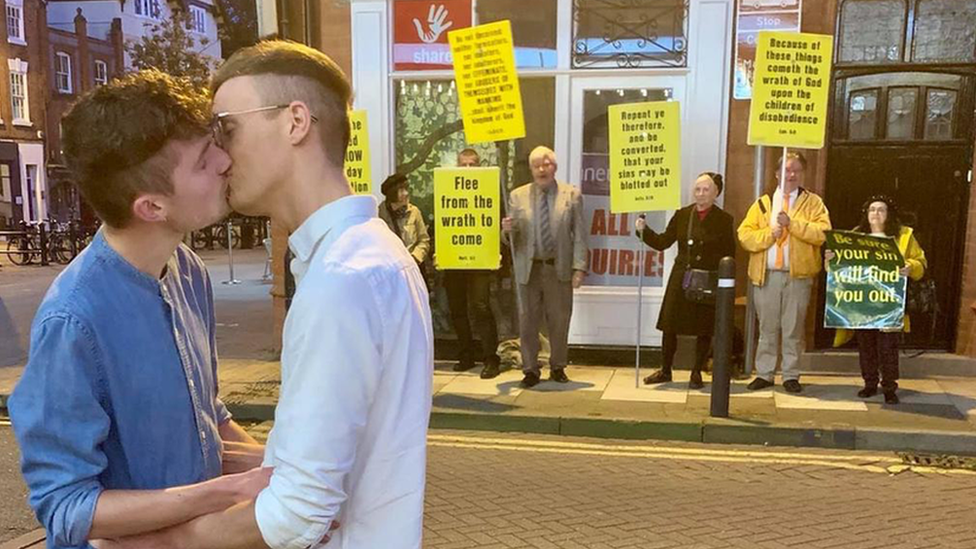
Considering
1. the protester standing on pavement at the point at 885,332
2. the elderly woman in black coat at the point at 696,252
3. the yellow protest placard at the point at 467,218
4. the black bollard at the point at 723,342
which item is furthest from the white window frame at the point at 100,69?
the protester standing on pavement at the point at 885,332

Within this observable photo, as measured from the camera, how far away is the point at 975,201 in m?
7.65

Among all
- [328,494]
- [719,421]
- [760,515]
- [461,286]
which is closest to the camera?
[328,494]

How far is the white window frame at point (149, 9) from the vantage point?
1730 inches

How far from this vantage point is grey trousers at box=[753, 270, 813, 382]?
23.6ft

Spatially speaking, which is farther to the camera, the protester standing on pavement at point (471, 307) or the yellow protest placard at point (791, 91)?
the protester standing on pavement at point (471, 307)

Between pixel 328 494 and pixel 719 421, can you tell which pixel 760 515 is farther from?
pixel 328 494

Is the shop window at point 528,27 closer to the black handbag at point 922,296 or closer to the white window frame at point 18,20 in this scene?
the black handbag at point 922,296

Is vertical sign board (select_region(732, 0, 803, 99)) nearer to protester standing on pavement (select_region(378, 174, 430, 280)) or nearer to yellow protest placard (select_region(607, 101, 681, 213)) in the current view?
yellow protest placard (select_region(607, 101, 681, 213))

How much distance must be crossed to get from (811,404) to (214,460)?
615 cm

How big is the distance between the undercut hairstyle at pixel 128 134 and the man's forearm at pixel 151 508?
0.52 m

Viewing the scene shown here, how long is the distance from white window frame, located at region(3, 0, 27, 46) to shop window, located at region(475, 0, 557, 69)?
107ft

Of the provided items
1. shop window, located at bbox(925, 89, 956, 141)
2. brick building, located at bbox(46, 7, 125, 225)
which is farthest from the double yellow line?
brick building, located at bbox(46, 7, 125, 225)

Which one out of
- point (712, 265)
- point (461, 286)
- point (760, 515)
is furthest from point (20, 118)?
point (760, 515)

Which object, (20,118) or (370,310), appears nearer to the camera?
(370,310)
